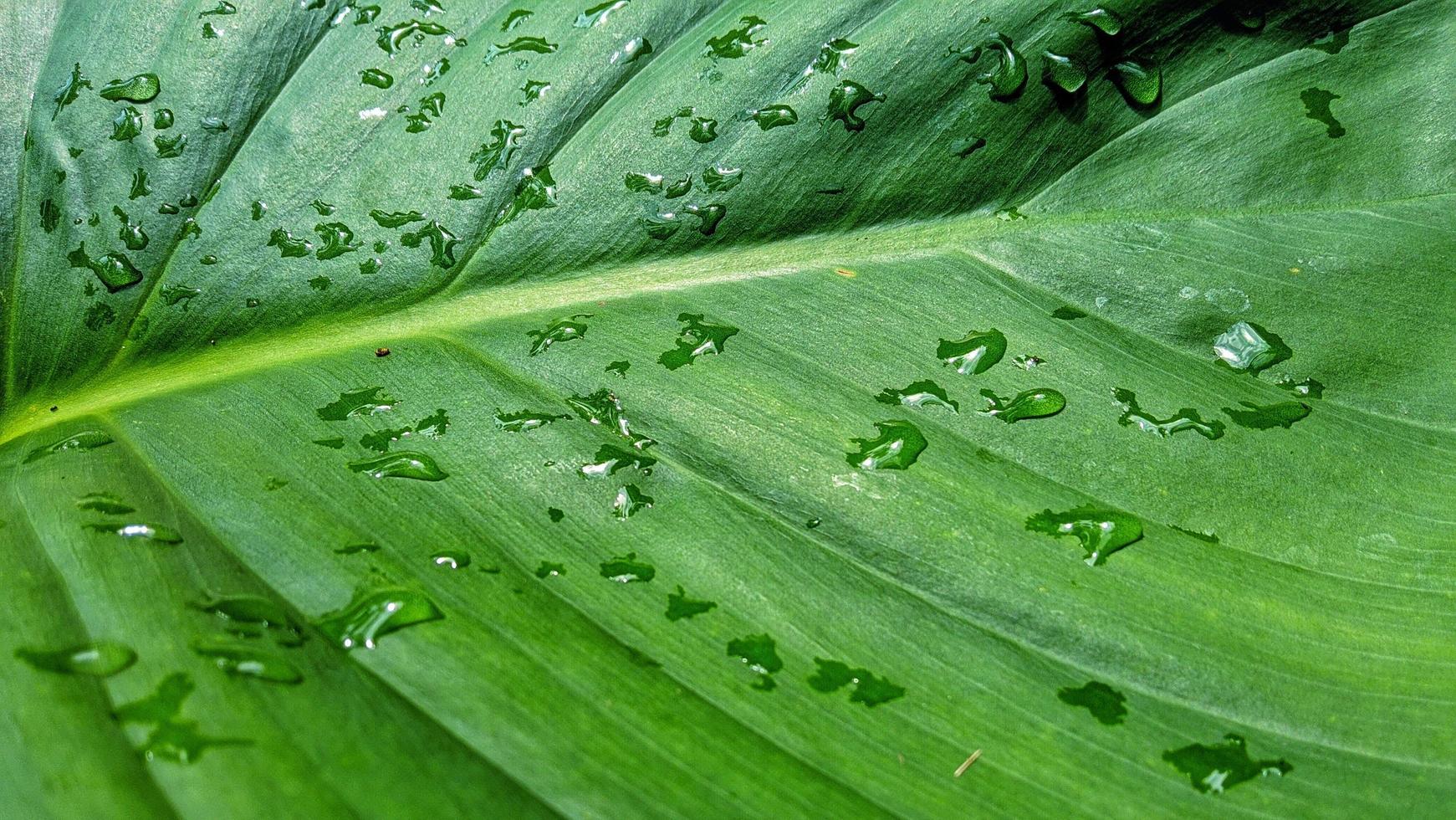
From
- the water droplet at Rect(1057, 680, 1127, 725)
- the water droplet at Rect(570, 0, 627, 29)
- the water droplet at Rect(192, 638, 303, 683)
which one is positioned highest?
the water droplet at Rect(570, 0, 627, 29)

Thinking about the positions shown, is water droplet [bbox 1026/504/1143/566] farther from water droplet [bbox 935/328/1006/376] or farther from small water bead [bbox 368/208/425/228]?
small water bead [bbox 368/208/425/228]

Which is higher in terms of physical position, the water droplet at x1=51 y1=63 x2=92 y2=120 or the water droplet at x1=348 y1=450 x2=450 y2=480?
the water droplet at x1=51 y1=63 x2=92 y2=120

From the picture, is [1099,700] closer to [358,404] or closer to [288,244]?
[358,404]

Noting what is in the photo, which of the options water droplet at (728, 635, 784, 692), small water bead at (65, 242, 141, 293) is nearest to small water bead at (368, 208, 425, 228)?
small water bead at (65, 242, 141, 293)

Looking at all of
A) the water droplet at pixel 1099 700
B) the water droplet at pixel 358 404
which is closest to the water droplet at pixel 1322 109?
the water droplet at pixel 1099 700

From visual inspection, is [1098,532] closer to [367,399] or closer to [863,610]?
[863,610]

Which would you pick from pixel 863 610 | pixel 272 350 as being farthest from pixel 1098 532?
pixel 272 350
